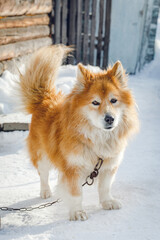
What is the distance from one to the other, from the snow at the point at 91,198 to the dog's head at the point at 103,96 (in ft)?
2.48

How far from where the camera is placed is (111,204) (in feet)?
8.91

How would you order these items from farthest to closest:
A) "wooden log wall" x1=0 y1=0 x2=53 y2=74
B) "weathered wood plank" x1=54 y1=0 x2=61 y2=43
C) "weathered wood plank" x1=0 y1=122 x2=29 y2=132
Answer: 1. "weathered wood plank" x1=54 y1=0 x2=61 y2=43
2. "wooden log wall" x1=0 y1=0 x2=53 y2=74
3. "weathered wood plank" x1=0 y1=122 x2=29 y2=132

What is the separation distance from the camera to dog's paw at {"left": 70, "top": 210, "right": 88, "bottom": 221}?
8.25ft

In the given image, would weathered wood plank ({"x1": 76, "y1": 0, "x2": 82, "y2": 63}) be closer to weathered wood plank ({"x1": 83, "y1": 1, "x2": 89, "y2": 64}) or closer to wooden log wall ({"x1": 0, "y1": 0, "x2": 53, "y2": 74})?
weathered wood plank ({"x1": 83, "y1": 1, "x2": 89, "y2": 64})

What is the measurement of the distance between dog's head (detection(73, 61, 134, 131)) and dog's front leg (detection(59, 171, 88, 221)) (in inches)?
18.9

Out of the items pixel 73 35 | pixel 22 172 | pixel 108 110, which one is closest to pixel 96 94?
pixel 108 110

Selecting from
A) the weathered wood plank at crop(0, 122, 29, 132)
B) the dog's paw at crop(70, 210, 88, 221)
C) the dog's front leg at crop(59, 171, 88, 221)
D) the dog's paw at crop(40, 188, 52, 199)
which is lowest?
the dog's paw at crop(40, 188, 52, 199)

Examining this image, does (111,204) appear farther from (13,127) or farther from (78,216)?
(13,127)

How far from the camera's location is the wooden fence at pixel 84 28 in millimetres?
6992

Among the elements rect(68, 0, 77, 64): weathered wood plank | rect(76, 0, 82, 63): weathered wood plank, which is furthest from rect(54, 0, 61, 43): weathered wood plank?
A: rect(76, 0, 82, 63): weathered wood plank

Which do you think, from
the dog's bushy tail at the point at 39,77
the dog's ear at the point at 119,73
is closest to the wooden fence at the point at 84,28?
the dog's bushy tail at the point at 39,77

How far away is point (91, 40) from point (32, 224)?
597 cm

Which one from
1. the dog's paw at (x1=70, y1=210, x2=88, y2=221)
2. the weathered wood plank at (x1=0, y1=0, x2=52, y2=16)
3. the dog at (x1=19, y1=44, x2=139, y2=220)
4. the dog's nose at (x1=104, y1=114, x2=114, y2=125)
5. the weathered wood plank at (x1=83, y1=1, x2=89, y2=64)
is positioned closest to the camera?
the dog's nose at (x1=104, y1=114, x2=114, y2=125)

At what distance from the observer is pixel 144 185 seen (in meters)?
3.19
